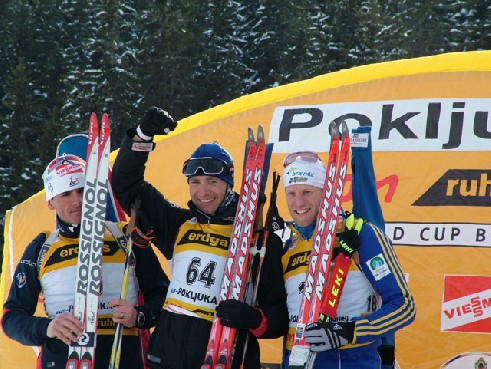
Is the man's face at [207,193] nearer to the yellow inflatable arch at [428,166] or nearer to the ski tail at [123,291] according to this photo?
the ski tail at [123,291]

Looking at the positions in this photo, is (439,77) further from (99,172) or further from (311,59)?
(311,59)

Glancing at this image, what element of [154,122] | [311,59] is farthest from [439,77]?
[311,59]

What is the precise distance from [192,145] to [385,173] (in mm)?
1484

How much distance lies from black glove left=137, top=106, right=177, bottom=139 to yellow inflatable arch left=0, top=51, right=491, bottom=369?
2.15m

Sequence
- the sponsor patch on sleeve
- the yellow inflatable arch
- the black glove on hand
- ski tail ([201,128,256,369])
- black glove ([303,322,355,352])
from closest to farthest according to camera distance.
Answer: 1. black glove ([303,322,355,352])
2. the sponsor patch on sleeve
3. ski tail ([201,128,256,369])
4. the black glove on hand
5. the yellow inflatable arch

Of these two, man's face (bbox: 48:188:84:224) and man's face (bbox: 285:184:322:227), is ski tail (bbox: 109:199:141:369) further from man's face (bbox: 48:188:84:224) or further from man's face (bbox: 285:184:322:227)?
man's face (bbox: 285:184:322:227)

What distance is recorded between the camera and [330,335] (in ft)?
9.99

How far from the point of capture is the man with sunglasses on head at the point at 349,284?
308 cm

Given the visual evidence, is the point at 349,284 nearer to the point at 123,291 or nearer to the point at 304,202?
the point at 304,202

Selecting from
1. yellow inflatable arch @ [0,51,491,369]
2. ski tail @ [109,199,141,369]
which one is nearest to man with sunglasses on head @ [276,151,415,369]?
ski tail @ [109,199,141,369]

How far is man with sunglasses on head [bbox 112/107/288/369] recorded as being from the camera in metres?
3.30

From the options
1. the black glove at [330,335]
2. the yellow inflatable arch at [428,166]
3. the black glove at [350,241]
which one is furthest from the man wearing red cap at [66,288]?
the yellow inflatable arch at [428,166]

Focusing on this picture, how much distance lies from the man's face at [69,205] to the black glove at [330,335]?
1.15 metres

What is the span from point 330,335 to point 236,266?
21.6 inches
